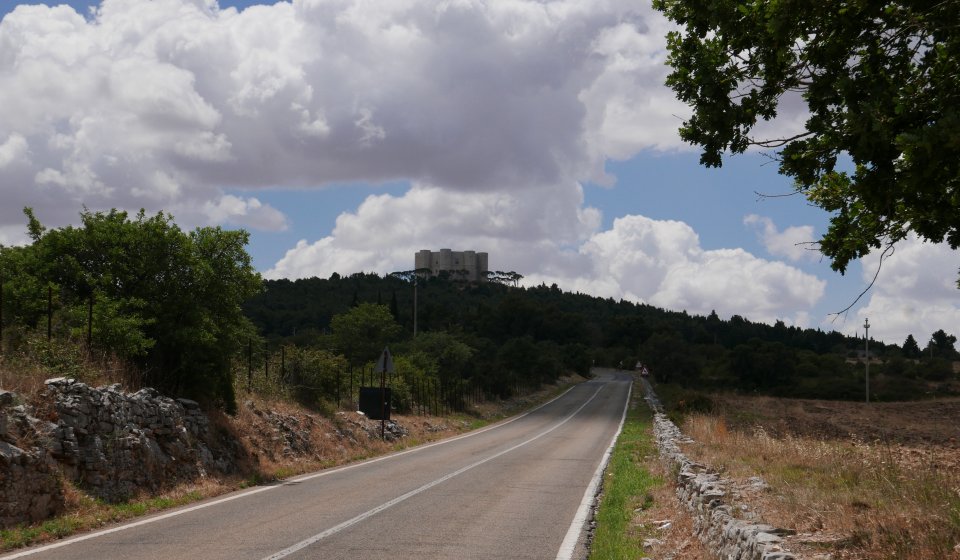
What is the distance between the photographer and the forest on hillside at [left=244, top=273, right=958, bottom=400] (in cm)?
9019

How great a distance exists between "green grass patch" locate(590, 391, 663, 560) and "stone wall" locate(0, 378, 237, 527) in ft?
23.3

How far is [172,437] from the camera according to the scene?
14453 mm

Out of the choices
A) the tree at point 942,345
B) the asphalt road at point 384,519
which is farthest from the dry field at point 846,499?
the tree at point 942,345

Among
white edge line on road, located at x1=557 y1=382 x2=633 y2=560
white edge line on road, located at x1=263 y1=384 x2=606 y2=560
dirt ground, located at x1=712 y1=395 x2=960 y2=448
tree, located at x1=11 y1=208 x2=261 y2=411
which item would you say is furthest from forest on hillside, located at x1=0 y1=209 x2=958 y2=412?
dirt ground, located at x1=712 y1=395 x2=960 y2=448

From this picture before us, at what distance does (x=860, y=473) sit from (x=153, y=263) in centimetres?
1378

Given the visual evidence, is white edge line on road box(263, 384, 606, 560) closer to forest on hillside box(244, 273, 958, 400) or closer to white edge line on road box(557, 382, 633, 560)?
white edge line on road box(557, 382, 633, 560)

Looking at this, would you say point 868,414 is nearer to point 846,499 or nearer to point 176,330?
point 176,330

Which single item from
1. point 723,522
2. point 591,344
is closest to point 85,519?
point 723,522

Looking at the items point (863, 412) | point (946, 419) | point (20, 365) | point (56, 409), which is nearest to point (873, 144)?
point (56, 409)

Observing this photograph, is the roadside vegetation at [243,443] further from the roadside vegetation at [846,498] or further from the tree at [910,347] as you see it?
the tree at [910,347]

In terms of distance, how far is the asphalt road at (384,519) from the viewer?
8883 millimetres

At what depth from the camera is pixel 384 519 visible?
11133 mm

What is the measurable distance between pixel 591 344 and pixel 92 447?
522 ft

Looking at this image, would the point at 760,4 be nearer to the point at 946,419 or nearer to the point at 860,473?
the point at 860,473
